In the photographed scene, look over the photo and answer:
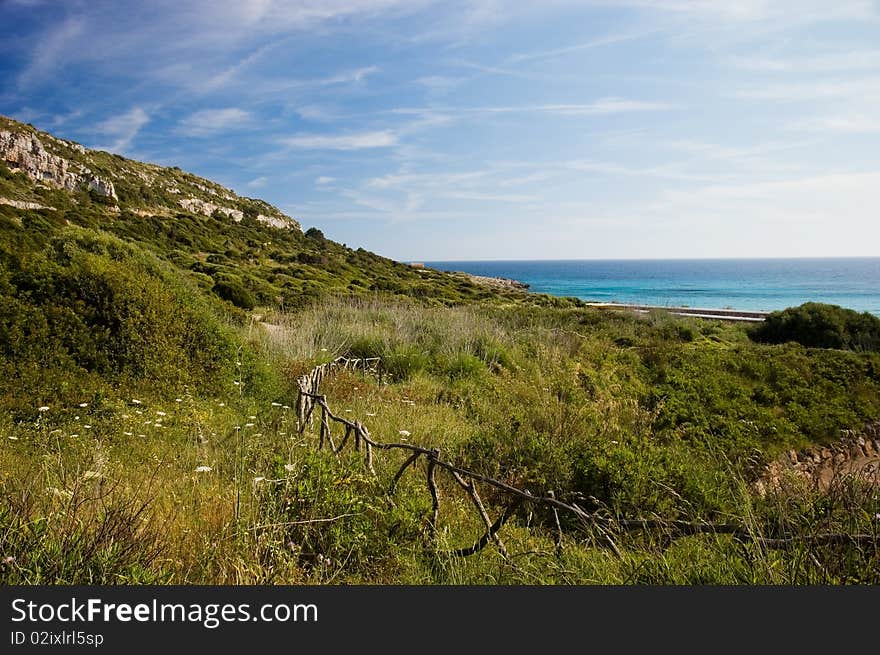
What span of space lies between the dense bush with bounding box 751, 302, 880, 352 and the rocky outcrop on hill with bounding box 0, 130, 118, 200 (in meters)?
56.8

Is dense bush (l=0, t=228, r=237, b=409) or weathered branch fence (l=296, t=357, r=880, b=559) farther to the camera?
dense bush (l=0, t=228, r=237, b=409)

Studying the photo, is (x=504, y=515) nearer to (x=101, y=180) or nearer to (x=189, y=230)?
(x=189, y=230)

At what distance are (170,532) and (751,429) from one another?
369 inches

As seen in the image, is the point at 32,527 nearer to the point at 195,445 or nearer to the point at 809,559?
the point at 195,445

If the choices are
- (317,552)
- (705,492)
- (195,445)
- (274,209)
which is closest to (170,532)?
(317,552)

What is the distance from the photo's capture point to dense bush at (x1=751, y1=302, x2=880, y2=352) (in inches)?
660

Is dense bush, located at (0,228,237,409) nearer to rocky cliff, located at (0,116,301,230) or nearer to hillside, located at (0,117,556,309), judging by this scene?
hillside, located at (0,117,556,309)

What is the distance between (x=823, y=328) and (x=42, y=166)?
62.5 meters

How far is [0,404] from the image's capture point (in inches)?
185

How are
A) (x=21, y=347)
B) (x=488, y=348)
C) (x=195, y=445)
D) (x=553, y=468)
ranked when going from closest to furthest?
(x=195, y=445) → (x=553, y=468) → (x=21, y=347) → (x=488, y=348)

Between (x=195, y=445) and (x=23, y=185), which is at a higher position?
→ (x=23, y=185)

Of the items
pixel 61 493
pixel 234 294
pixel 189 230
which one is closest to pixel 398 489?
pixel 61 493

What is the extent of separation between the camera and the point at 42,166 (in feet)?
161

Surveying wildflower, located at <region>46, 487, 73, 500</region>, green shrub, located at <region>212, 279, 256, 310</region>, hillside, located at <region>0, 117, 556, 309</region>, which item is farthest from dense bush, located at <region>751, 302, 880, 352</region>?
green shrub, located at <region>212, 279, 256, 310</region>
